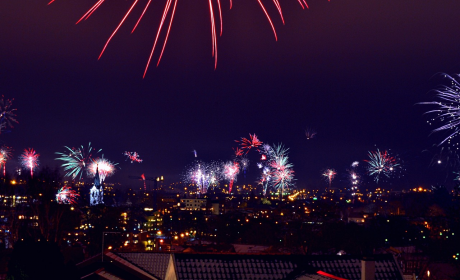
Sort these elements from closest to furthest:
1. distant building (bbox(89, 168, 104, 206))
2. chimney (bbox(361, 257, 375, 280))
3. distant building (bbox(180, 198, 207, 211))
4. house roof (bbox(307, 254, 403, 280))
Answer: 1. chimney (bbox(361, 257, 375, 280))
2. house roof (bbox(307, 254, 403, 280))
3. distant building (bbox(89, 168, 104, 206))
4. distant building (bbox(180, 198, 207, 211))

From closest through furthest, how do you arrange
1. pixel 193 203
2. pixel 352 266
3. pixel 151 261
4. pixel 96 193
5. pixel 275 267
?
pixel 275 267 < pixel 352 266 < pixel 151 261 < pixel 96 193 < pixel 193 203

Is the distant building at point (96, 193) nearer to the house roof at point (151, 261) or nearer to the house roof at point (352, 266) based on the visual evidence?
the house roof at point (151, 261)

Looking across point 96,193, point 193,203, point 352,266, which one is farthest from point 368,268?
point 193,203

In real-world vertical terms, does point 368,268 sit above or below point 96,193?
below

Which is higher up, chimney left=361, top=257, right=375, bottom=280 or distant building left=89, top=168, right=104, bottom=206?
distant building left=89, top=168, right=104, bottom=206

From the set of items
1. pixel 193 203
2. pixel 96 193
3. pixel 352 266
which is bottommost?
pixel 352 266

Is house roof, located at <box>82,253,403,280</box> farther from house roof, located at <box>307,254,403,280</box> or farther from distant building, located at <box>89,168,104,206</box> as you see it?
distant building, located at <box>89,168,104,206</box>

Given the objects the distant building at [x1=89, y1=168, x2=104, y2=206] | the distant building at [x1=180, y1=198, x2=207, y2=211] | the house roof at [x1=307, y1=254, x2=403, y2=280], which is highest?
the distant building at [x1=89, y1=168, x2=104, y2=206]

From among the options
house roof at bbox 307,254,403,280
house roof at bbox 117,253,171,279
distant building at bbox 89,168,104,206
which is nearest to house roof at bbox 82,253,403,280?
house roof at bbox 307,254,403,280

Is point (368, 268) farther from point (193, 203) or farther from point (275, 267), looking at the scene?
point (193, 203)

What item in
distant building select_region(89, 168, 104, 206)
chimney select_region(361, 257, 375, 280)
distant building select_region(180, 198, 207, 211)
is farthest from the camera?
distant building select_region(180, 198, 207, 211)

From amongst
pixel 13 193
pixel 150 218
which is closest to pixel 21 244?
pixel 13 193
